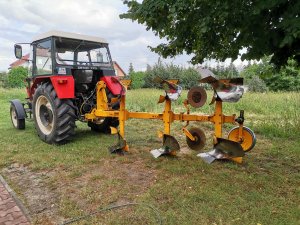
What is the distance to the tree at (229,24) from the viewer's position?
2791 mm

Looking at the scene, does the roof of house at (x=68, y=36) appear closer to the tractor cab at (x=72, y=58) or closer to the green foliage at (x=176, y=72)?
the tractor cab at (x=72, y=58)

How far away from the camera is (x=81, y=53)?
675 cm

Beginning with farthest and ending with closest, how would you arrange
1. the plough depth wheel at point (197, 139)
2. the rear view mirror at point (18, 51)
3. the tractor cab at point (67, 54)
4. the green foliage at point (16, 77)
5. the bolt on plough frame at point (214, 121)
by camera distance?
the green foliage at point (16, 77), the rear view mirror at point (18, 51), the tractor cab at point (67, 54), the plough depth wheel at point (197, 139), the bolt on plough frame at point (214, 121)

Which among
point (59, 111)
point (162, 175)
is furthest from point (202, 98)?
point (59, 111)

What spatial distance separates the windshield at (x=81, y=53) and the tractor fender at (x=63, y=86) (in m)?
0.50

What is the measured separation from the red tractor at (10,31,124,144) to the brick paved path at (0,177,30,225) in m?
2.25

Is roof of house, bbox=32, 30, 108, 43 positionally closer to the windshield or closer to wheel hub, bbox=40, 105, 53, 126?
the windshield

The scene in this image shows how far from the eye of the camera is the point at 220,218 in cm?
303

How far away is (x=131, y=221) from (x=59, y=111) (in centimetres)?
334

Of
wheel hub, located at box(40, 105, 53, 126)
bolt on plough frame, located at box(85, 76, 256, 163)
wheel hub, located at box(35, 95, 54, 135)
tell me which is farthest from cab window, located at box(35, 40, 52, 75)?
bolt on plough frame, located at box(85, 76, 256, 163)

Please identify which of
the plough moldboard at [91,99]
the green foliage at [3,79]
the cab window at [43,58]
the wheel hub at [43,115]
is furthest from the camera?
the green foliage at [3,79]

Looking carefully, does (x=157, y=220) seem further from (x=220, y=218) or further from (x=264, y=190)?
(x=264, y=190)

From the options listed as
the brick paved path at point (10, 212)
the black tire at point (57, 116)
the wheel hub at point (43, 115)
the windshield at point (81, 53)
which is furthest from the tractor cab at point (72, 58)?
the brick paved path at point (10, 212)

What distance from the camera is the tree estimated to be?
2791 millimetres
